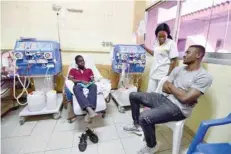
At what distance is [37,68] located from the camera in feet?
6.33

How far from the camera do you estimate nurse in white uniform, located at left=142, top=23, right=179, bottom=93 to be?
5.76 feet

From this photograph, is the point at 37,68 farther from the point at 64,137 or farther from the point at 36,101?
the point at 64,137

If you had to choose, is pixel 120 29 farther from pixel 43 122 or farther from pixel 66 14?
pixel 43 122

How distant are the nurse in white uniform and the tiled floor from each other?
77cm

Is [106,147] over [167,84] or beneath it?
beneath

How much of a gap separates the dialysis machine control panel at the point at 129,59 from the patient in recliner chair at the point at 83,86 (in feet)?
1.62

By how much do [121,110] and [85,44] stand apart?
1490mm

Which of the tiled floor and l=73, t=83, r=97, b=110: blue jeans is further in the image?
l=73, t=83, r=97, b=110: blue jeans

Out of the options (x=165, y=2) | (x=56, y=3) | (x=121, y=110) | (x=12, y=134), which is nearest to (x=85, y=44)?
(x=56, y=3)

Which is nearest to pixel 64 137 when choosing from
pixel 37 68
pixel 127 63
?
pixel 37 68

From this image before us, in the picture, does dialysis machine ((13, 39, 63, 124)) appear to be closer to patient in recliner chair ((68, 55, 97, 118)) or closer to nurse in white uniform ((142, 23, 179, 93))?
patient in recliner chair ((68, 55, 97, 118))

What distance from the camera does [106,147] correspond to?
60.2 inches

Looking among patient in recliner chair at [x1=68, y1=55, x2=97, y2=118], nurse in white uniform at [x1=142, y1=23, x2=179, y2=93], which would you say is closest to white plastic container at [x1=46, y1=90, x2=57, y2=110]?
patient in recliner chair at [x1=68, y1=55, x2=97, y2=118]

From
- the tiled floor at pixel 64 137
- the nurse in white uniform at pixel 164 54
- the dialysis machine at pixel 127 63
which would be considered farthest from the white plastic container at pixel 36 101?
the nurse in white uniform at pixel 164 54
